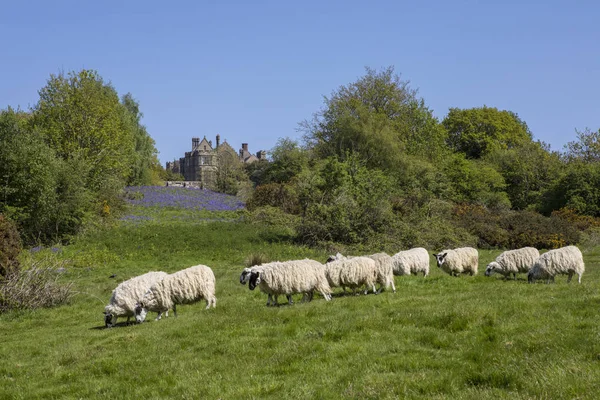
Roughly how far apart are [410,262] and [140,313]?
1244cm

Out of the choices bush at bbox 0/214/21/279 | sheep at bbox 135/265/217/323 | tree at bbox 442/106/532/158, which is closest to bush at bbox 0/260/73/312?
bush at bbox 0/214/21/279

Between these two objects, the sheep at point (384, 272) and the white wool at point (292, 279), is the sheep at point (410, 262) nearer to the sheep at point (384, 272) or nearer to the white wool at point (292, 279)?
the sheep at point (384, 272)

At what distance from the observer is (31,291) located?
23125 mm

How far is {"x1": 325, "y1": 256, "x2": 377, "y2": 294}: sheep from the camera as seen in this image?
19406 millimetres

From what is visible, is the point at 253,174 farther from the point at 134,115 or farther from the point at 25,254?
the point at 25,254

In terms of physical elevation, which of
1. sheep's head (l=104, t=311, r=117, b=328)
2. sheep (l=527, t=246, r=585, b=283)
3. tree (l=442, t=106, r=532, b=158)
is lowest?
sheep's head (l=104, t=311, r=117, b=328)

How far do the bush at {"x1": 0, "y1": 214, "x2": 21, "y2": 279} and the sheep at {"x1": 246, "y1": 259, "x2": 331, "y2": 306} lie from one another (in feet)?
35.8

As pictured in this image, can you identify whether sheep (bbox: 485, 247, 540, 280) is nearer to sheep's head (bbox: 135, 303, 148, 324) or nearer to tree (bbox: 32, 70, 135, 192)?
sheep's head (bbox: 135, 303, 148, 324)

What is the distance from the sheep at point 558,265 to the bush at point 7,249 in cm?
2012

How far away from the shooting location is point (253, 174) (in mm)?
103875

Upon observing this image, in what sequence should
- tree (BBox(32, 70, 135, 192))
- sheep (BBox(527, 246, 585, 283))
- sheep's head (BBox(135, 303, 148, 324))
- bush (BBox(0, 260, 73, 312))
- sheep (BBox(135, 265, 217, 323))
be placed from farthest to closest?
tree (BBox(32, 70, 135, 192))
bush (BBox(0, 260, 73, 312))
sheep (BBox(527, 246, 585, 283))
sheep (BBox(135, 265, 217, 323))
sheep's head (BBox(135, 303, 148, 324))

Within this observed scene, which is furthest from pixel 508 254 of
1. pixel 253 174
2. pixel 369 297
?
pixel 253 174

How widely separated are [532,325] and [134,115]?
75800mm

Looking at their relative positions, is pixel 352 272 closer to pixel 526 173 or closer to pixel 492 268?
pixel 492 268
